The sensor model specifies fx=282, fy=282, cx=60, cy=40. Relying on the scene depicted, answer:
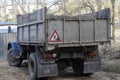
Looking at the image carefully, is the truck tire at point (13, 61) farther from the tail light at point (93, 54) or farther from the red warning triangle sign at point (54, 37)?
the red warning triangle sign at point (54, 37)

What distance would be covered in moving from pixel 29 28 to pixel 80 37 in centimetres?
229

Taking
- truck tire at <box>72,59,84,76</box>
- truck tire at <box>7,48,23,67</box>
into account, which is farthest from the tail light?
truck tire at <box>7,48,23,67</box>

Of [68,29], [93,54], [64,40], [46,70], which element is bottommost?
[46,70]

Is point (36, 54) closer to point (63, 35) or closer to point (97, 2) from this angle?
point (63, 35)

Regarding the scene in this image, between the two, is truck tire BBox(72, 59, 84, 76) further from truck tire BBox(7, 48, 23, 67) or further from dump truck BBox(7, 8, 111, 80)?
truck tire BBox(7, 48, 23, 67)

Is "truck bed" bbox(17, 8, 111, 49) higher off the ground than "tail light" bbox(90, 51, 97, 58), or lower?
higher

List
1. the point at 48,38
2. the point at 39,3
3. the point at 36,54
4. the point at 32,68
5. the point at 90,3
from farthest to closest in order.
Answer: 1. the point at 39,3
2. the point at 90,3
3. the point at 32,68
4. the point at 36,54
5. the point at 48,38

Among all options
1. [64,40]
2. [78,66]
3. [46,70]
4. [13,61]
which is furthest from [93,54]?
[13,61]

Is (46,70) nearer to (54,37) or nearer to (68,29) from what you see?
(54,37)

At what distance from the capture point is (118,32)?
1553 inches

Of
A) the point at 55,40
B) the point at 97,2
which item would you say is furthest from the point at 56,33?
the point at 97,2

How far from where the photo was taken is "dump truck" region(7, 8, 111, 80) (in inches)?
348

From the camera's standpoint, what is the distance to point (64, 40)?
8.98 meters

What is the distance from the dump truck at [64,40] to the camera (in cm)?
884
